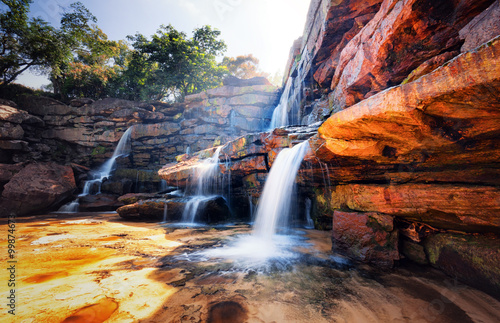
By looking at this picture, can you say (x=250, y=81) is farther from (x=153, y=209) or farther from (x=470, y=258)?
(x=470, y=258)

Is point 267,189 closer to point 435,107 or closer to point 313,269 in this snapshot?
point 313,269

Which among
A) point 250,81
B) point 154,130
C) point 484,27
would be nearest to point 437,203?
point 484,27

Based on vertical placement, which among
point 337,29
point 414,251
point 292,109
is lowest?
point 414,251

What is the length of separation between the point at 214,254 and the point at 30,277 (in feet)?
9.77

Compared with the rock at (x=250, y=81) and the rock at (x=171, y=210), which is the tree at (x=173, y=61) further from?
the rock at (x=171, y=210)

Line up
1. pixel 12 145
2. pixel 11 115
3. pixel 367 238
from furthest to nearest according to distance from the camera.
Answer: pixel 11 115
pixel 12 145
pixel 367 238

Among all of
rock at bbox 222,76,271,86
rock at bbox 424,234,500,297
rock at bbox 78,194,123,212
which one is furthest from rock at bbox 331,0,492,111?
rock at bbox 222,76,271,86

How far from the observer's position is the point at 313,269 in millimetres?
3283

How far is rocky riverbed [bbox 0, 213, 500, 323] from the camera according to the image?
2031mm

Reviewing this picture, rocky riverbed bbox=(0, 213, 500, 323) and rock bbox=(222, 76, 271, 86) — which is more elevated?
rock bbox=(222, 76, 271, 86)

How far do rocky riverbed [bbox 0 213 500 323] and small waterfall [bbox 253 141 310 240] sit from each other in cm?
231

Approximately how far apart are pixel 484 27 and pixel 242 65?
3146cm

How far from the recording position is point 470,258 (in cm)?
275

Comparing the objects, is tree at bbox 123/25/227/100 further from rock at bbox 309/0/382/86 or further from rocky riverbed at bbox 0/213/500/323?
rocky riverbed at bbox 0/213/500/323
